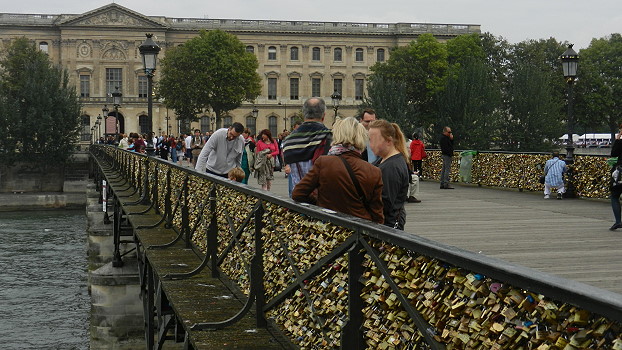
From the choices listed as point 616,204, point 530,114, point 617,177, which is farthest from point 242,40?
point 616,204

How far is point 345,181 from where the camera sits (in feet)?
20.0

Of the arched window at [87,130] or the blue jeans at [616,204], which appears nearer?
the blue jeans at [616,204]

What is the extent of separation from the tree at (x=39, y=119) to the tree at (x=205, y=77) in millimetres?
9779

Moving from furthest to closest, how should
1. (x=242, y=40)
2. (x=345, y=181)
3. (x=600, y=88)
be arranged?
1. (x=242, y=40)
2. (x=600, y=88)
3. (x=345, y=181)

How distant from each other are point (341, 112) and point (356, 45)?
8.43 metres

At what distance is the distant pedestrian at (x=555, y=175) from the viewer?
19.5 meters

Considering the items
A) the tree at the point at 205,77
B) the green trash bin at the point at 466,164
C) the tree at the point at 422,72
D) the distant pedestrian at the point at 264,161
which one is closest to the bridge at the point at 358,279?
the distant pedestrian at the point at 264,161

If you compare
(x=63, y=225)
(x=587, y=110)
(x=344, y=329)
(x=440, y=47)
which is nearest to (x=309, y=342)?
(x=344, y=329)

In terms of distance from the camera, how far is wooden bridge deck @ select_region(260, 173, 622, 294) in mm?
9625

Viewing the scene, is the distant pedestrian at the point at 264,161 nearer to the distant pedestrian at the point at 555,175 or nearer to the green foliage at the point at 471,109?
the distant pedestrian at the point at 555,175

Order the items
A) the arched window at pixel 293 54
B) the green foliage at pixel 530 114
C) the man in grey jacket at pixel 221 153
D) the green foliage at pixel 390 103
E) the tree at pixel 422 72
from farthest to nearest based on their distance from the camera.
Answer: the arched window at pixel 293 54 → the tree at pixel 422 72 → the green foliage at pixel 530 114 → the green foliage at pixel 390 103 → the man in grey jacket at pixel 221 153

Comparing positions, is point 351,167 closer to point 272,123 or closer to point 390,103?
point 390,103

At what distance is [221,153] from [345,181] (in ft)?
25.4

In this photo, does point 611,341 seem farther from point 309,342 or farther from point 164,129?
point 164,129
